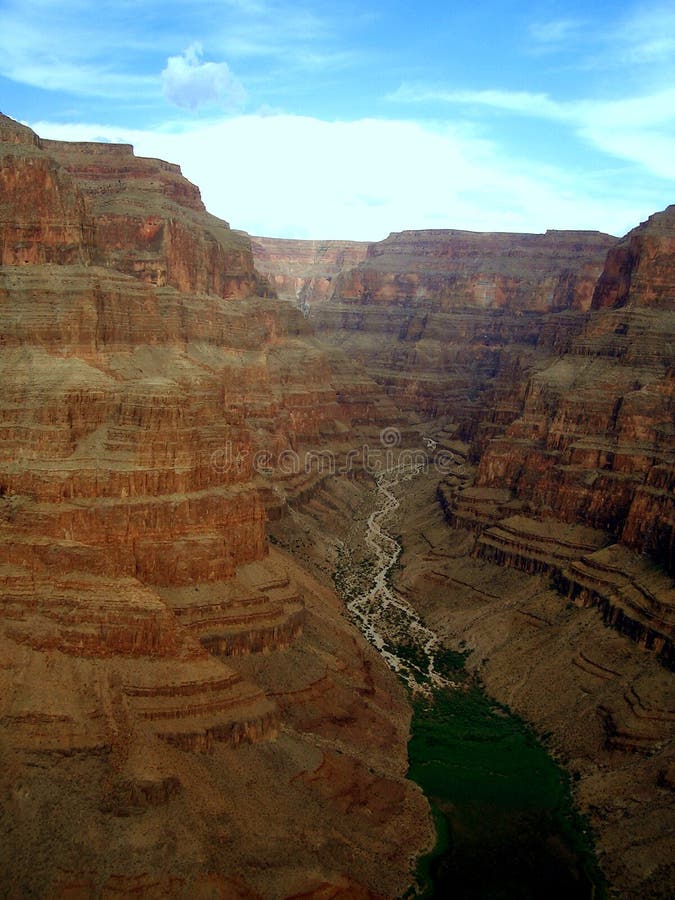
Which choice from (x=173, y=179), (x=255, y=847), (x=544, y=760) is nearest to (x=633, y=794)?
(x=544, y=760)

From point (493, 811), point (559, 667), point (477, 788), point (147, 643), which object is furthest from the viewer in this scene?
point (559, 667)

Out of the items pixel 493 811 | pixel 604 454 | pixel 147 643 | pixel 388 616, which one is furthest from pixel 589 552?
pixel 147 643

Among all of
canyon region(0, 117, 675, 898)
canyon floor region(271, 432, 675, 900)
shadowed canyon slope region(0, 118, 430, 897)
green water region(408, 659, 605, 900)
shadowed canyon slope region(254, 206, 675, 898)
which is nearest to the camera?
shadowed canyon slope region(0, 118, 430, 897)

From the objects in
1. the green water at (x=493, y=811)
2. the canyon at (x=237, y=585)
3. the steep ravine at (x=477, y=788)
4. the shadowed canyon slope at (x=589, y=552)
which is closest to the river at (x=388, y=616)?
the steep ravine at (x=477, y=788)

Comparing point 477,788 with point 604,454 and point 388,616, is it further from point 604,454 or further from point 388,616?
point 604,454

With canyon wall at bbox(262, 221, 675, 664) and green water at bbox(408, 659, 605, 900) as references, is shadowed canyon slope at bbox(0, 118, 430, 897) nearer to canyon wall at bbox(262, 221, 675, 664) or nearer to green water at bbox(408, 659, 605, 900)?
green water at bbox(408, 659, 605, 900)

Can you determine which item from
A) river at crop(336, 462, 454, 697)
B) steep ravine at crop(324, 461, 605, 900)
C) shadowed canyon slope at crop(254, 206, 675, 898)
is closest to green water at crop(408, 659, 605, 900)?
steep ravine at crop(324, 461, 605, 900)
